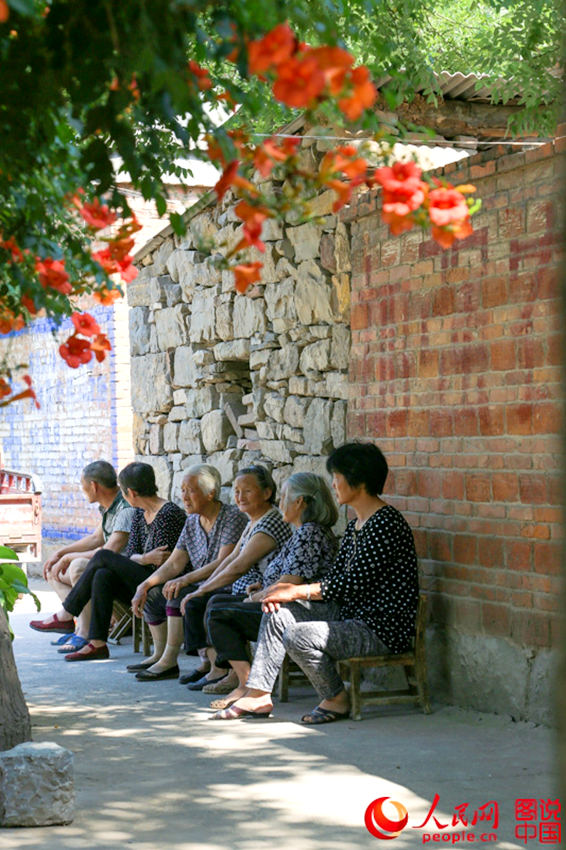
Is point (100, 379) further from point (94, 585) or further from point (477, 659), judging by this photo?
point (477, 659)

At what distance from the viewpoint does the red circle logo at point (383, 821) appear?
407 cm

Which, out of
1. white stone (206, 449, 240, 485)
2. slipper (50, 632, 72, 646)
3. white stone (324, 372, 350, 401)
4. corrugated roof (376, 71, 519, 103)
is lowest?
slipper (50, 632, 72, 646)

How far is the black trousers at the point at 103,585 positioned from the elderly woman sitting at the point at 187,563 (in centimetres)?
37

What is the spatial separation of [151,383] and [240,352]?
1795mm

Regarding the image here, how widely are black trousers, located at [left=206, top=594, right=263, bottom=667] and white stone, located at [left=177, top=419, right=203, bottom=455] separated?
2979 millimetres

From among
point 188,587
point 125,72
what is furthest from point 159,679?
point 125,72

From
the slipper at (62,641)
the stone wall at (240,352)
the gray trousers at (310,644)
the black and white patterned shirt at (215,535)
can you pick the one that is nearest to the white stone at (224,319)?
the stone wall at (240,352)

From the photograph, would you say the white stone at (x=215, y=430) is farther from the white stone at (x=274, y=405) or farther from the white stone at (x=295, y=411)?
the white stone at (x=295, y=411)

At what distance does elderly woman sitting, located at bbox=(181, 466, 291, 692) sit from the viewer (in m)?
6.79

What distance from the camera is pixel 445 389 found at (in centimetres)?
601

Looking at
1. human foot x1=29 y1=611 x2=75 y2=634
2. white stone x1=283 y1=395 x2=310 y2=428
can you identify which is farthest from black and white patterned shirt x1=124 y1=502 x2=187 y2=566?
human foot x1=29 y1=611 x2=75 y2=634

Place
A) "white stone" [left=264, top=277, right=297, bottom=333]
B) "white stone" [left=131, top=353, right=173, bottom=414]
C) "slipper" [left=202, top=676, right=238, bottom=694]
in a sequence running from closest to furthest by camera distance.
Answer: "slipper" [left=202, top=676, right=238, bottom=694] → "white stone" [left=264, top=277, right=297, bottom=333] → "white stone" [left=131, top=353, right=173, bottom=414]

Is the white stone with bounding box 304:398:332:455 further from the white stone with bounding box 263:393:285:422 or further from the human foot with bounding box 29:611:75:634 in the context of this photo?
the human foot with bounding box 29:611:75:634

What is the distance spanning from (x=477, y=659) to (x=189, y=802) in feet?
5.85
